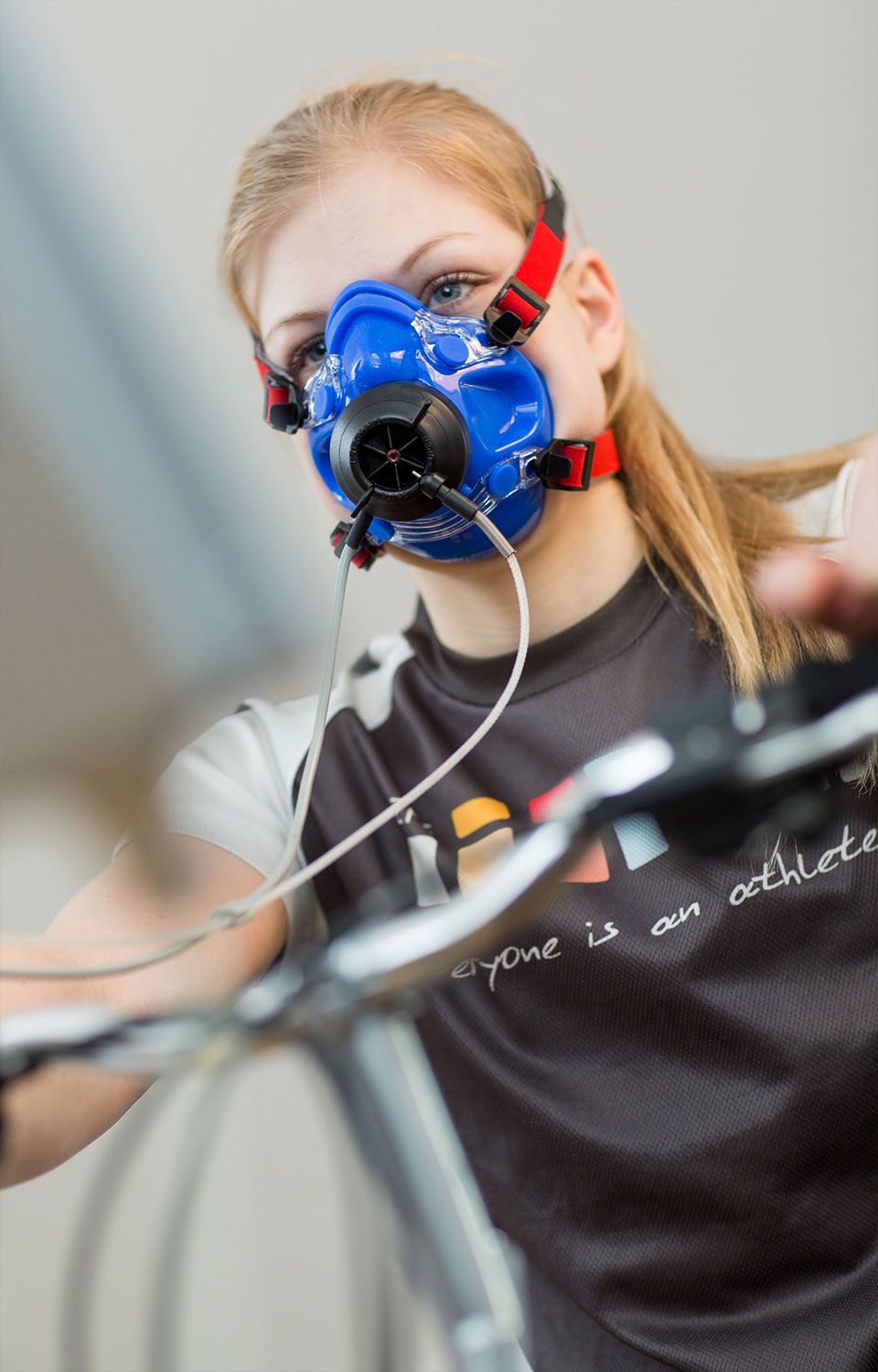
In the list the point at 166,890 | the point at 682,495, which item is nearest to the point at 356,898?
the point at 166,890

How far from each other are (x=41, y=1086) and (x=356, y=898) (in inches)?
12.3

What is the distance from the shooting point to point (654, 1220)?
943mm

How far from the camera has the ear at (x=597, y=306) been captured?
1069 mm

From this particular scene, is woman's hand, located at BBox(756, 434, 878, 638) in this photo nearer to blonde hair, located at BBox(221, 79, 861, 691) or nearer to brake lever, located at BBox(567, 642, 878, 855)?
brake lever, located at BBox(567, 642, 878, 855)

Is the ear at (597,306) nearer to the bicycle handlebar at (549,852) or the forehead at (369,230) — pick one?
the forehead at (369,230)

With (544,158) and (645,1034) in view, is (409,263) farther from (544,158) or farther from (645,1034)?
(645,1034)

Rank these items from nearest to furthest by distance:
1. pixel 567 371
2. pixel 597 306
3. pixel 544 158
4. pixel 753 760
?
1. pixel 753 760
2. pixel 567 371
3. pixel 597 306
4. pixel 544 158

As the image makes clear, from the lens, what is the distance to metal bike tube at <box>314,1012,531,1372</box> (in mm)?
411

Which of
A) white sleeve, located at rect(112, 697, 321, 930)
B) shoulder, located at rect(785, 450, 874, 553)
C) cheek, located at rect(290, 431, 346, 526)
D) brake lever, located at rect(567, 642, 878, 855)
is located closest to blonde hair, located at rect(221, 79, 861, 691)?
shoulder, located at rect(785, 450, 874, 553)

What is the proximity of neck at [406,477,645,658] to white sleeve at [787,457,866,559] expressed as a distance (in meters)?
0.15

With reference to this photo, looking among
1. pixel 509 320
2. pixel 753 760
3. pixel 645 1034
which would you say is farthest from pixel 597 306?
pixel 753 760

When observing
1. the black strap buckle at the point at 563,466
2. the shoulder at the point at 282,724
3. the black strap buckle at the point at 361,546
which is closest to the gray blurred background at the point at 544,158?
the shoulder at the point at 282,724

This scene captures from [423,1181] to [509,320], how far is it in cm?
70

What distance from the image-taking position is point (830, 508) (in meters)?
1.05
